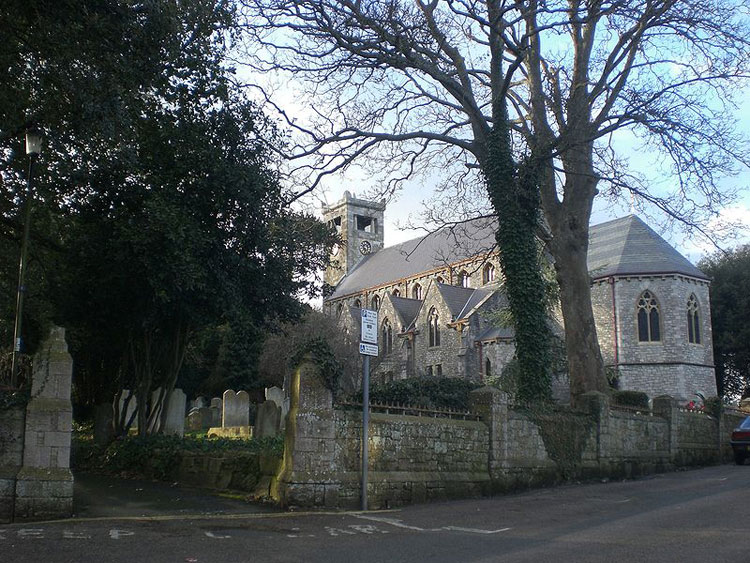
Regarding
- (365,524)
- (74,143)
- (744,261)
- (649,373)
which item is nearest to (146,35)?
(74,143)

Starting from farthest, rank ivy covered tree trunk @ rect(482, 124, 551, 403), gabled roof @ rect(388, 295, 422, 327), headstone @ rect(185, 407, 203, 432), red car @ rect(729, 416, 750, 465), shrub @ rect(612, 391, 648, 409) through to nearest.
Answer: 1. gabled roof @ rect(388, 295, 422, 327)
2. headstone @ rect(185, 407, 203, 432)
3. red car @ rect(729, 416, 750, 465)
4. shrub @ rect(612, 391, 648, 409)
5. ivy covered tree trunk @ rect(482, 124, 551, 403)

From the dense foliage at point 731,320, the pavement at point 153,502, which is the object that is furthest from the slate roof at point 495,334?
the pavement at point 153,502

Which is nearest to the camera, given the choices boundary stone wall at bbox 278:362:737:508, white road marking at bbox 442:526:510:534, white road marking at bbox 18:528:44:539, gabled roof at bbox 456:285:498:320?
white road marking at bbox 18:528:44:539

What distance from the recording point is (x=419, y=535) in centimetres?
926

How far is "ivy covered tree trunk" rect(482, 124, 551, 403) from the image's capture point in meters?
17.8

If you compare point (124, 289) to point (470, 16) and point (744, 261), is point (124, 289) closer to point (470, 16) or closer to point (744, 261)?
point (470, 16)

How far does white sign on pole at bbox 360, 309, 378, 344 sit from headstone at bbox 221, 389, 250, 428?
16.2 m

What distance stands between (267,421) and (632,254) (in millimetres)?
33919

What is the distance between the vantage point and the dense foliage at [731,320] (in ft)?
159

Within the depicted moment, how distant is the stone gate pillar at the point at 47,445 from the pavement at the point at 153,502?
525mm

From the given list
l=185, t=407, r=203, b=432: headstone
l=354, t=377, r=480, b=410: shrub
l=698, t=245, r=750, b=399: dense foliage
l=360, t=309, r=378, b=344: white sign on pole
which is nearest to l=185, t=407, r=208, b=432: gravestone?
l=185, t=407, r=203, b=432: headstone

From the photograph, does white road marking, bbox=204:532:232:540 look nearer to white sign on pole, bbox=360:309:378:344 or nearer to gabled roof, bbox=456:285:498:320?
white sign on pole, bbox=360:309:378:344

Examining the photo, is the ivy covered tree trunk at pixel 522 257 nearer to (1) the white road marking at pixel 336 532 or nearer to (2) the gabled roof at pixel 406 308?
(1) the white road marking at pixel 336 532

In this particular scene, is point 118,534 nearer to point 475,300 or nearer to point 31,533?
point 31,533
